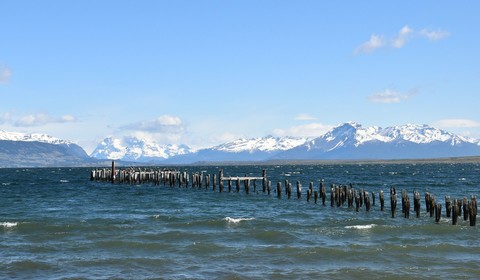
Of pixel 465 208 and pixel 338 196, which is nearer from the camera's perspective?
pixel 465 208

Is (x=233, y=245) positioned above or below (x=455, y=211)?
below

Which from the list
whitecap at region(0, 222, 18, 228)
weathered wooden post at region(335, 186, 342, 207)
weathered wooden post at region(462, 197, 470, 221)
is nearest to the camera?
whitecap at region(0, 222, 18, 228)

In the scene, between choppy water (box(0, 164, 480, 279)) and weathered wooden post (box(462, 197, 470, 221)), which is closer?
choppy water (box(0, 164, 480, 279))

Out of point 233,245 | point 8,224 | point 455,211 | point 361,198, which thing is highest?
point 361,198

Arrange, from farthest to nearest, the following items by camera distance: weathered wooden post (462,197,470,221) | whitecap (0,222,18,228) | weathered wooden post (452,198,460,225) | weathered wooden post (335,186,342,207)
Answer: weathered wooden post (335,186,342,207), weathered wooden post (462,197,470,221), whitecap (0,222,18,228), weathered wooden post (452,198,460,225)

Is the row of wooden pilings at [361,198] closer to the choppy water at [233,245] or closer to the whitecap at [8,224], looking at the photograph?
the choppy water at [233,245]

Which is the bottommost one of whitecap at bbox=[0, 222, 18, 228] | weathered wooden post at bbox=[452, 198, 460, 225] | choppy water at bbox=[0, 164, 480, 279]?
choppy water at bbox=[0, 164, 480, 279]

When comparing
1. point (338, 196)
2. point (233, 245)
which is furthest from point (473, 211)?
point (338, 196)

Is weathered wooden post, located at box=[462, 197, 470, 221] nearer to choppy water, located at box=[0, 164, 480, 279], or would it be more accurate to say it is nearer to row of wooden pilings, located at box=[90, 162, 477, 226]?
row of wooden pilings, located at box=[90, 162, 477, 226]

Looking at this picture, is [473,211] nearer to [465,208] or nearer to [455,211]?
[455,211]

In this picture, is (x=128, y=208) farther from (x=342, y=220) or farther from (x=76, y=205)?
(x=342, y=220)

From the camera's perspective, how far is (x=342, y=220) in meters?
35.4

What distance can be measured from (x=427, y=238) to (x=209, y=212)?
1694cm

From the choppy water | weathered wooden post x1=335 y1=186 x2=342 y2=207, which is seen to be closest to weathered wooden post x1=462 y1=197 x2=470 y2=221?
the choppy water
